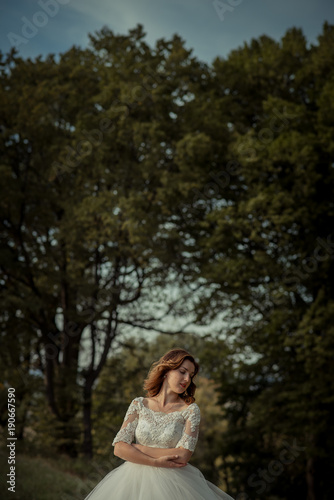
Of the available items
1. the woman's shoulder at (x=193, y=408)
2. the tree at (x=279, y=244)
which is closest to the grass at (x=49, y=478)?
the tree at (x=279, y=244)

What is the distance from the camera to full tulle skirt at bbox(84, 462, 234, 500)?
421 cm

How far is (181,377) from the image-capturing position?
4445mm

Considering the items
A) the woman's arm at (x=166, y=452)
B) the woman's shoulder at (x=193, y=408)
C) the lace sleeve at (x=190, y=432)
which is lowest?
the woman's arm at (x=166, y=452)

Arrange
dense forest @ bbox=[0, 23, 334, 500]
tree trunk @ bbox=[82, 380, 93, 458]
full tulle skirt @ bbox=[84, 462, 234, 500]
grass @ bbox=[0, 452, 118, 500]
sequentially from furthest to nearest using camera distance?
tree trunk @ bbox=[82, 380, 93, 458], dense forest @ bbox=[0, 23, 334, 500], grass @ bbox=[0, 452, 118, 500], full tulle skirt @ bbox=[84, 462, 234, 500]

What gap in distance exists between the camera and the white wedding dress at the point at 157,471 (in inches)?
167

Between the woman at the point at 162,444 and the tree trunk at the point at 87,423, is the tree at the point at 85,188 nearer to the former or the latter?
the tree trunk at the point at 87,423

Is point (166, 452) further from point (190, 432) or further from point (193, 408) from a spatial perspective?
point (193, 408)

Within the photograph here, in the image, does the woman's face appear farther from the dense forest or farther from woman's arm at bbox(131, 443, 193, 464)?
the dense forest

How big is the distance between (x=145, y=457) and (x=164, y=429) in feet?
0.83

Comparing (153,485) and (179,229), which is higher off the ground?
(179,229)

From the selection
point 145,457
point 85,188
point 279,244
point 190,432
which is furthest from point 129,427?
point 85,188

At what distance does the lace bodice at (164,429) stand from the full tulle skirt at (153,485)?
22 cm

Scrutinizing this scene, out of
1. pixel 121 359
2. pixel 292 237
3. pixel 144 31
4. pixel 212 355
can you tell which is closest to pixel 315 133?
pixel 292 237

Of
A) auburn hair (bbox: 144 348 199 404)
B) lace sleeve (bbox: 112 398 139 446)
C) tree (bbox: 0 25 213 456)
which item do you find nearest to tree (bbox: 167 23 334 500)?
tree (bbox: 0 25 213 456)
